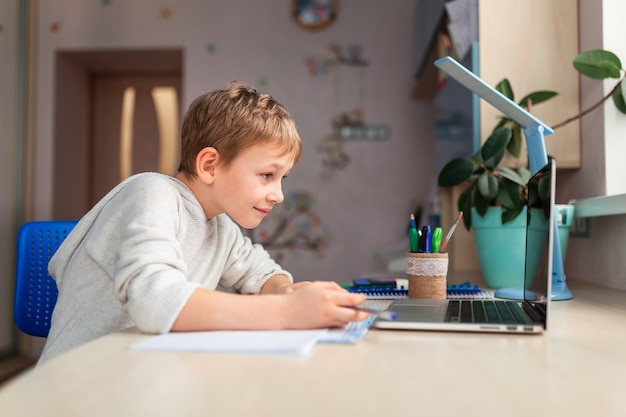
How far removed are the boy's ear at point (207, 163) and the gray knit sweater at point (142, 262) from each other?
0.13ft

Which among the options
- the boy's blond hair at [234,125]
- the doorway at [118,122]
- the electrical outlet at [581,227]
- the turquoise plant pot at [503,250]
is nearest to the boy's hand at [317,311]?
the boy's blond hair at [234,125]

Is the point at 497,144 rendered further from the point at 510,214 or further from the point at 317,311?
the point at 317,311

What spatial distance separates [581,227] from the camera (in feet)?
5.08

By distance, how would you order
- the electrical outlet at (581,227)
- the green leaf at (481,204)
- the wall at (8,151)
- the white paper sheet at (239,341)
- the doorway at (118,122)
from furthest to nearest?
the doorway at (118,122)
the wall at (8,151)
the electrical outlet at (581,227)
the green leaf at (481,204)
the white paper sheet at (239,341)

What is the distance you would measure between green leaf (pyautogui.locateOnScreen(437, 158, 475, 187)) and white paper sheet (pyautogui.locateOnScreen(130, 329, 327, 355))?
872mm

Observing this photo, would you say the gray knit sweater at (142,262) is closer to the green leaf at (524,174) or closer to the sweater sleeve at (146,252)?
the sweater sleeve at (146,252)

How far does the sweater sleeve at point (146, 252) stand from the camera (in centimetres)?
66

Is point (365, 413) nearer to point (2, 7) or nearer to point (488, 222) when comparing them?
point (488, 222)

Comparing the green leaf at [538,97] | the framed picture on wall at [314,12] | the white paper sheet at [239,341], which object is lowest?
the white paper sheet at [239,341]

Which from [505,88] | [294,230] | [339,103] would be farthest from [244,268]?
[339,103]

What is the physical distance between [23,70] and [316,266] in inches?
77.3

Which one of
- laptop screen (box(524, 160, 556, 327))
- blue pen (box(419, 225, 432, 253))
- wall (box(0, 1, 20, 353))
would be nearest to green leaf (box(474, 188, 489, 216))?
laptop screen (box(524, 160, 556, 327))

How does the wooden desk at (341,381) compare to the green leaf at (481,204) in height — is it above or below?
below

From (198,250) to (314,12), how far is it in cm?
269
